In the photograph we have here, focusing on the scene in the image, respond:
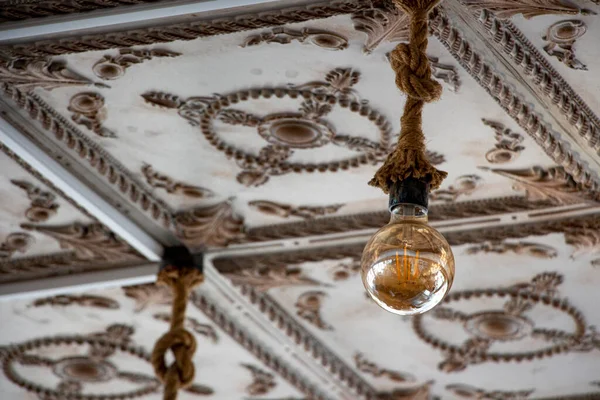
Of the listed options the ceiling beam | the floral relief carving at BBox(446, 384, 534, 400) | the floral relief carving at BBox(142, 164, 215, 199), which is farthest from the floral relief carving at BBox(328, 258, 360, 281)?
the floral relief carving at BBox(446, 384, 534, 400)

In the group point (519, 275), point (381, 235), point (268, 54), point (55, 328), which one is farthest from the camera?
point (55, 328)

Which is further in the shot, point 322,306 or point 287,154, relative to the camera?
point 322,306

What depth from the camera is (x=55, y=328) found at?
831 cm

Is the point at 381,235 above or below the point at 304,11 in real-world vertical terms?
below

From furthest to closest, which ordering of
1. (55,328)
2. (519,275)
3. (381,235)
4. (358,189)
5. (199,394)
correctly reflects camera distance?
1. (199,394)
2. (55,328)
3. (519,275)
4. (358,189)
5. (381,235)

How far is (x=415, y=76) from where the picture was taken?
14.6ft

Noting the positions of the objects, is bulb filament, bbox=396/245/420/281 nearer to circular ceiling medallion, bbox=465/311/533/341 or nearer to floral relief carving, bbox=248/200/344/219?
floral relief carving, bbox=248/200/344/219

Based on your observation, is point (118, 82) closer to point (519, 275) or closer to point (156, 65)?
point (156, 65)

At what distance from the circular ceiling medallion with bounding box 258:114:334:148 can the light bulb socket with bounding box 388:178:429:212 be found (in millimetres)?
1871

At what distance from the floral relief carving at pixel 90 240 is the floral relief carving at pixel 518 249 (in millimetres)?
1903

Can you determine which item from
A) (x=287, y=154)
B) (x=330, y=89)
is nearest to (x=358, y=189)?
(x=287, y=154)

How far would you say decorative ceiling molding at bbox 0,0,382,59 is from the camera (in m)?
5.43

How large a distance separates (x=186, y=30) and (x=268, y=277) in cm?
222

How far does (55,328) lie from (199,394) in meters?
A: 1.14
